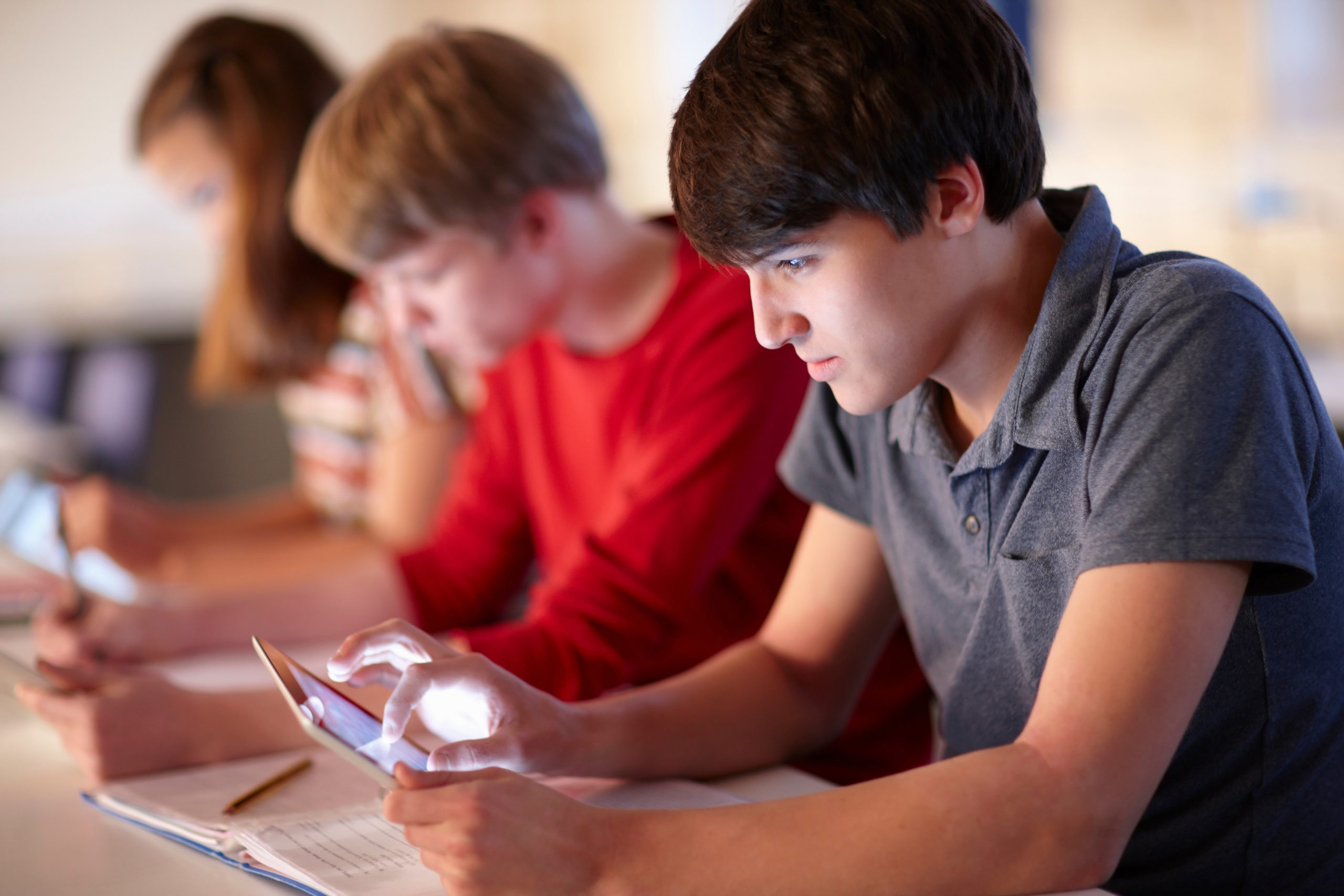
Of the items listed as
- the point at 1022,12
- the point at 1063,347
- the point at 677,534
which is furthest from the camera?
the point at 1022,12

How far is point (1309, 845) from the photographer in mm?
740

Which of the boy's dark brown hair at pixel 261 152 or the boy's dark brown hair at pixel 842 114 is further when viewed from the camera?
the boy's dark brown hair at pixel 261 152

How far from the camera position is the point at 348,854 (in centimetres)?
72

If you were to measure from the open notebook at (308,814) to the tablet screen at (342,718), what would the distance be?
2.3 inches

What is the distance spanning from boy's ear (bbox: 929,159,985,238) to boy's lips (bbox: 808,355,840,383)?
96 mm

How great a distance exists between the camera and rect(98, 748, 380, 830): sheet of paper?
0.80m

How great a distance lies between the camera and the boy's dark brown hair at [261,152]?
168cm

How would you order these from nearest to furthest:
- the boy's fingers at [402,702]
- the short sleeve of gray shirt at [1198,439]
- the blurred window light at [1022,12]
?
the short sleeve of gray shirt at [1198,439], the boy's fingers at [402,702], the blurred window light at [1022,12]

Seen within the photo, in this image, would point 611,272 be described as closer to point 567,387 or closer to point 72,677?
point 567,387

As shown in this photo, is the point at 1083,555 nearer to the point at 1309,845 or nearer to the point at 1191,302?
the point at 1191,302

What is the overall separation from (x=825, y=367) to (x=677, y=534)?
400 millimetres

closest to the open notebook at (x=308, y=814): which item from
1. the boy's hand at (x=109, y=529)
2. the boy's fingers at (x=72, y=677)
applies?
the boy's fingers at (x=72, y=677)

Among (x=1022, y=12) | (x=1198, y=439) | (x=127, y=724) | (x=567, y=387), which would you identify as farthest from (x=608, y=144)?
(x=1022, y=12)

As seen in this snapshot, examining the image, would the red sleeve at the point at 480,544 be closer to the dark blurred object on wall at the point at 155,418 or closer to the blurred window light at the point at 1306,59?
the dark blurred object on wall at the point at 155,418
